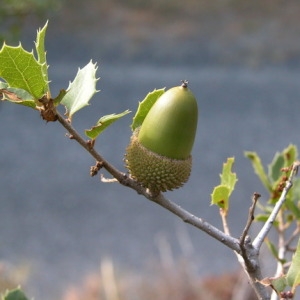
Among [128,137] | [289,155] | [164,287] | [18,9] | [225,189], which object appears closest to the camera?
[225,189]

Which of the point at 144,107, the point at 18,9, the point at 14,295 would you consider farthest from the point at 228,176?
the point at 18,9

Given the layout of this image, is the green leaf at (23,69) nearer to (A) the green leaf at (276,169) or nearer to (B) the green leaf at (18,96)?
(B) the green leaf at (18,96)

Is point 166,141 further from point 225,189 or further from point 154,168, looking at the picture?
point 225,189

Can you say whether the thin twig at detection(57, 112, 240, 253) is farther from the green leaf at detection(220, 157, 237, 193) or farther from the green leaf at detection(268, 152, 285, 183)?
the green leaf at detection(268, 152, 285, 183)

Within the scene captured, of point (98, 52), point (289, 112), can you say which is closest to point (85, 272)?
point (289, 112)

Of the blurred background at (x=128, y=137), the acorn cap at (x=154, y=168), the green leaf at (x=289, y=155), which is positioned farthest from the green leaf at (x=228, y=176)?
the blurred background at (x=128, y=137)

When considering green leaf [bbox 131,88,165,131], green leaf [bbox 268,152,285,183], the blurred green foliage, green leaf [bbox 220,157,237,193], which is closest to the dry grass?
the blurred green foliage
